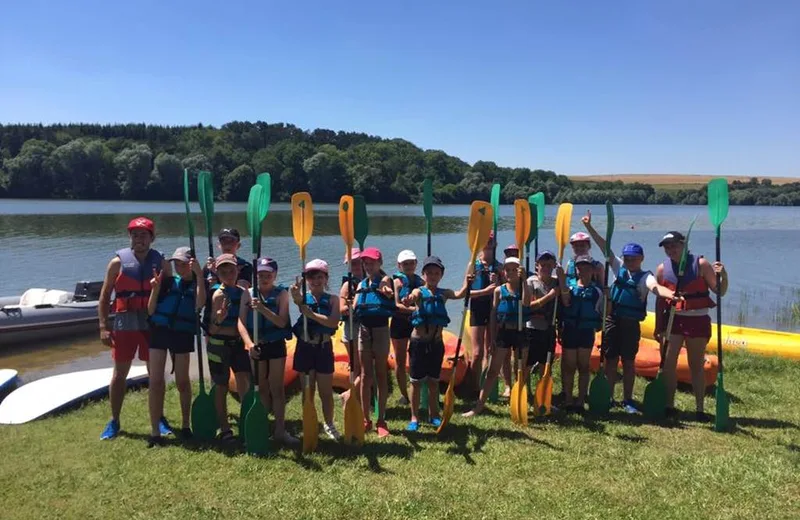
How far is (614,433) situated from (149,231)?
412 centimetres

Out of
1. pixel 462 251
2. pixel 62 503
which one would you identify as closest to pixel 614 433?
pixel 62 503

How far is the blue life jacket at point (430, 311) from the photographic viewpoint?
15.1 ft

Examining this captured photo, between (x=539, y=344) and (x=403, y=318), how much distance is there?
1.28 metres

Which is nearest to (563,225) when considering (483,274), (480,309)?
(483,274)

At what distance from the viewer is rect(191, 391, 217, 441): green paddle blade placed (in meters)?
4.60

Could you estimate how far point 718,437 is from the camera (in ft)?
15.4

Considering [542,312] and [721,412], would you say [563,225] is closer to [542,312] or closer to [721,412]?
[542,312]

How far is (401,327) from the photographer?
504 cm

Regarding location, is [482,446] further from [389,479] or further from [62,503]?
[62,503]

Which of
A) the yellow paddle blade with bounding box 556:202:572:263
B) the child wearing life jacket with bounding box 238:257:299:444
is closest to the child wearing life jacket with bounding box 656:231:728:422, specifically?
the yellow paddle blade with bounding box 556:202:572:263

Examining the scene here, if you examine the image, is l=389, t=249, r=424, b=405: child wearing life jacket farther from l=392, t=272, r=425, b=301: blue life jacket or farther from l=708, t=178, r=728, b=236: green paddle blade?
l=708, t=178, r=728, b=236: green paddle blade

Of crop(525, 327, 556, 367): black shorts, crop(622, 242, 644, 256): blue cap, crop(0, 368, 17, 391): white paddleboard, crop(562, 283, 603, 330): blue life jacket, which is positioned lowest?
crop(0, 368, 17, 391): white paddleboard

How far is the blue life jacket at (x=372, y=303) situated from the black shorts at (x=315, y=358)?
40 cm

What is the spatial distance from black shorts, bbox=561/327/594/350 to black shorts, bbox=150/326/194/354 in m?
3.23
